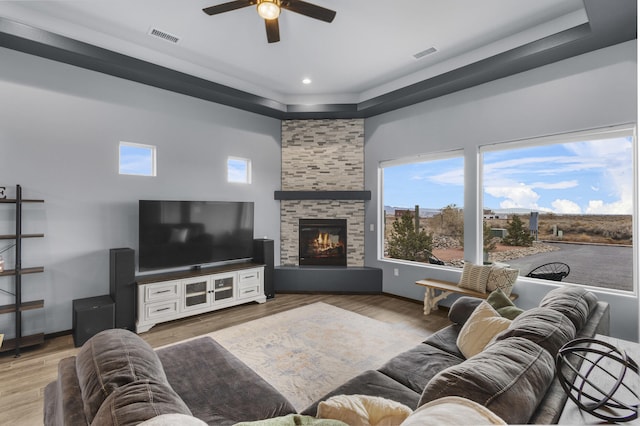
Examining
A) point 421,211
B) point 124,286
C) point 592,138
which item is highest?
point 592,138

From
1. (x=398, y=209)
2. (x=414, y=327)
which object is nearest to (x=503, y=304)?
(x=414, y=327)

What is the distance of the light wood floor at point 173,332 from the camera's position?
2316 millimetres

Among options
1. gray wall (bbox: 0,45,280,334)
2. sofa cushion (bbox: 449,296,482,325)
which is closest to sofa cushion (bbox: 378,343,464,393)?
sofa cushion (bbox: 449,296,482,325)

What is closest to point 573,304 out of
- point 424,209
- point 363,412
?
point 363,412

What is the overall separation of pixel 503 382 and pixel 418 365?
991mm

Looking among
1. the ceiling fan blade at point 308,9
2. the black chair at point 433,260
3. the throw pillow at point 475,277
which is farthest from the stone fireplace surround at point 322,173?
the ceiling fan blade at point 308,9

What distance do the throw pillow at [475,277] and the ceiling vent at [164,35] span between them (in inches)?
177

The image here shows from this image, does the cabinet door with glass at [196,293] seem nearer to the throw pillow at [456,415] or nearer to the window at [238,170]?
the window at [238,170]

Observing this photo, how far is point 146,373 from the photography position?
1128mm

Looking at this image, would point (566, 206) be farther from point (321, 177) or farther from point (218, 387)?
point (218, 387)

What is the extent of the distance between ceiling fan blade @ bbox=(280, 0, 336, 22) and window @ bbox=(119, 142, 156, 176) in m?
2.67

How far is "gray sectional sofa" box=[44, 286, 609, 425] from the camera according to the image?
3.23 feet

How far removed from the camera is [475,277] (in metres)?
3.91

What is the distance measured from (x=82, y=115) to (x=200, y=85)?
1415 mm
